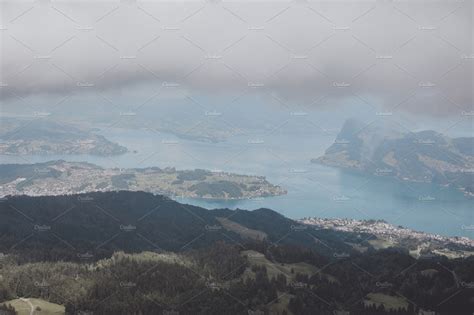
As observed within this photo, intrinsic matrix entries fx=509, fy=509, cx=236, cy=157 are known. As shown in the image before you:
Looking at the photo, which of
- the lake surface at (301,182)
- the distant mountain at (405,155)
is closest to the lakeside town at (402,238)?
the lake surface at (301,182)

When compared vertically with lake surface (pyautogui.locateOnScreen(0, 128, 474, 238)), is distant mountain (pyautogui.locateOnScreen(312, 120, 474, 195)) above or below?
above

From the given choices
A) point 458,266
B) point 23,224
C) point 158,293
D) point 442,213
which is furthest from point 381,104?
point 23,224

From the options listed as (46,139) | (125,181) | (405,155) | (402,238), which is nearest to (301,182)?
(405,155)

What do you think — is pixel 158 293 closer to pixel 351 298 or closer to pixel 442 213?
pixel 351 298

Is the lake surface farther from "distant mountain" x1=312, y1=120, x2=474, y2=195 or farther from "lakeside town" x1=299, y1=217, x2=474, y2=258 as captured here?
"lakeside town" x1=299, y1=217, x2=474, y2=258

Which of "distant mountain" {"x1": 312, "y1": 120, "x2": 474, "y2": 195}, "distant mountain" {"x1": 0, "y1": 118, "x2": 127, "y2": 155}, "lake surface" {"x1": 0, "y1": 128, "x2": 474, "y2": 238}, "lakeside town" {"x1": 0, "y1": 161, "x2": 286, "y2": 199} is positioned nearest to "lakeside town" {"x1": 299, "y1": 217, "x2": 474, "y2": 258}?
"lake surface" {"x1": 0, "y1": 128, "x2": 474, "y2": 238}

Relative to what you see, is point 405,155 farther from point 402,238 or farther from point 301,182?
point 402,238
